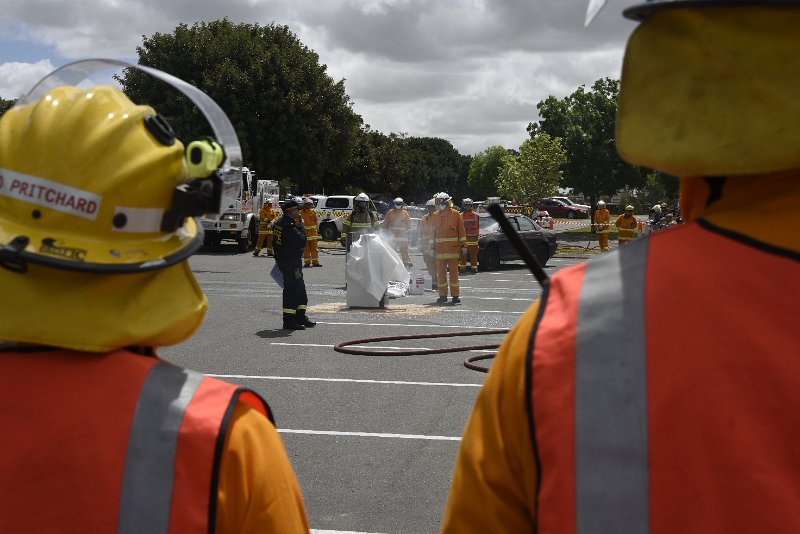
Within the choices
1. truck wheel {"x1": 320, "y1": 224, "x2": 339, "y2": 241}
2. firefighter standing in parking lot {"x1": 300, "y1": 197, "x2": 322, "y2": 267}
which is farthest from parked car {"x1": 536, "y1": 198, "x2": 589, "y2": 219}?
firefighter standing in parking lot {"x1": 300, "y1": 197, "x2": 322, "y2": 267}

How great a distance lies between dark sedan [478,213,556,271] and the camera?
1001 inches

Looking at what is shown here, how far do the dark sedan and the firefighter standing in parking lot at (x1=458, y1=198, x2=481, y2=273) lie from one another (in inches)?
27.1

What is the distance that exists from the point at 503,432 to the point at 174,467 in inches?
25.0

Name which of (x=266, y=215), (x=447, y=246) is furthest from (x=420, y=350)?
(x=266, y=215)

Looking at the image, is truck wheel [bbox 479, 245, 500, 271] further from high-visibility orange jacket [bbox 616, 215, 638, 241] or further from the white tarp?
the white tarp

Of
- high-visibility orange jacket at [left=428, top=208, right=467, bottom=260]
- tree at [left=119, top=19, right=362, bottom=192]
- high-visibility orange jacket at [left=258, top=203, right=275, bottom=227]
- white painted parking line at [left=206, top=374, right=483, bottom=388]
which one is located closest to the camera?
white painted parking line at [left=206, top=374, right=483, bottom=388]

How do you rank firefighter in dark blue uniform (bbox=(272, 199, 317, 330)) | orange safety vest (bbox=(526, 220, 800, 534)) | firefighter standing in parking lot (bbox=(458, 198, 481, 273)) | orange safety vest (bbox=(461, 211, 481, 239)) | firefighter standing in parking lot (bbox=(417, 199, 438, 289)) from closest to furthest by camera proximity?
orange safety vest (bbox=(526, 220, 800, 534)), firefighter in dark blue uniform (bbox=(272, 199, 317, 330)), firefighter standing in parking lot (bbox=(417, 199, 438, 289)), firefighter standing in parking lot (bbox=(458, 198, 481, 273)), orange safety vest (bbox=(461, 211, 481, 239))

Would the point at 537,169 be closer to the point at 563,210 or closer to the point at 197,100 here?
the point at 563,210

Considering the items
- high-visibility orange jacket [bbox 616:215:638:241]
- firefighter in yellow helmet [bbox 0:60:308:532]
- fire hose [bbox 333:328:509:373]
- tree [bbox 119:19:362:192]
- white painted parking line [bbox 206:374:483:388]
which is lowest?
white painted parking line [bbox 206:374:483:388]

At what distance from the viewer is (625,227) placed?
85.3 feet

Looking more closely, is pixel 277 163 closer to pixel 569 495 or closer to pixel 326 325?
pixel 326 325

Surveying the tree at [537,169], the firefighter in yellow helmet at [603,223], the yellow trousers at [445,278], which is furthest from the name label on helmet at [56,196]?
the tree at [537,169]

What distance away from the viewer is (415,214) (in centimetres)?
4569

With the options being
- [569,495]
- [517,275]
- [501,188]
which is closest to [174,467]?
[569,495]
